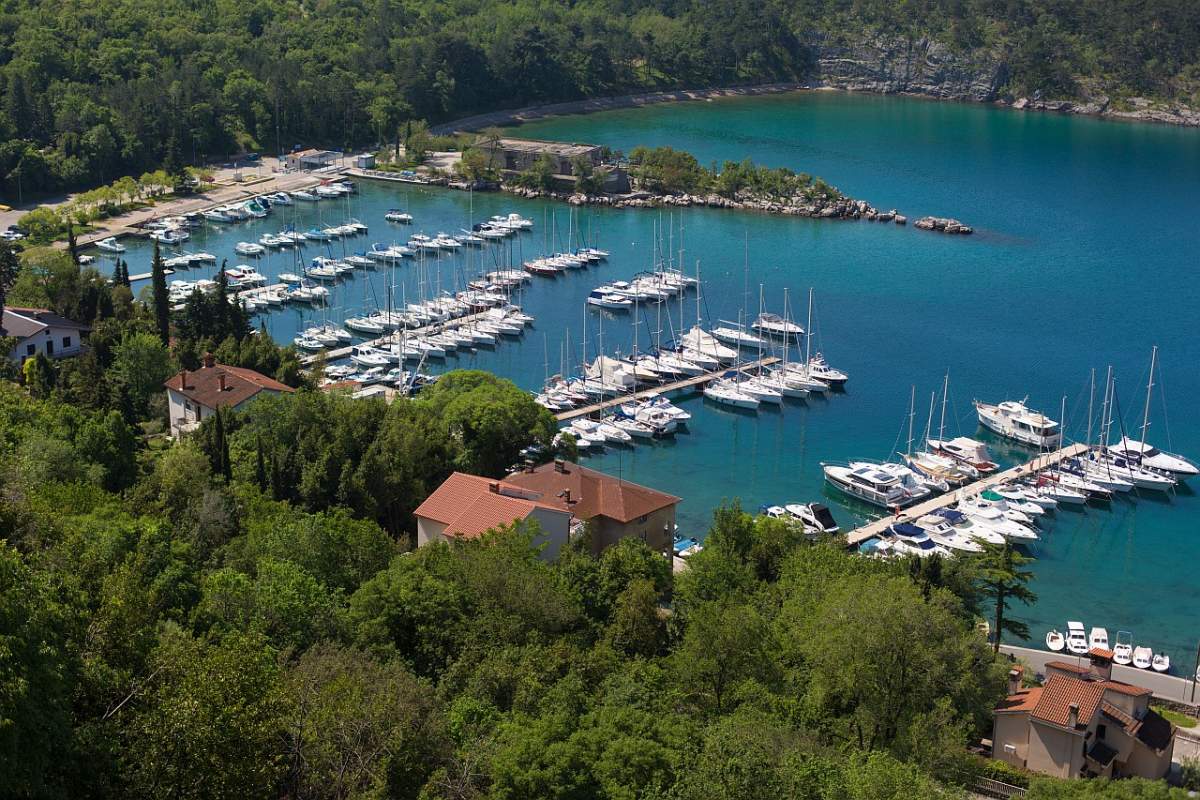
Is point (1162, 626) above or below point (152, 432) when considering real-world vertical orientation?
below

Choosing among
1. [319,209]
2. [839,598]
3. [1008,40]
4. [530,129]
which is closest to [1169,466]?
[839,598]

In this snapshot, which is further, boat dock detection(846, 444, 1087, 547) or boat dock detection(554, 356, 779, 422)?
boat dock detection(554, 356, 779, 422)

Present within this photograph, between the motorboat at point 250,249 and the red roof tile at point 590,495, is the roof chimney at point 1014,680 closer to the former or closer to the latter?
the red roof tile at point 590,495

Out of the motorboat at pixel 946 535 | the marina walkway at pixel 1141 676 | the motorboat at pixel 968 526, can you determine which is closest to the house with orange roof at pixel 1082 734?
the marina walkway at pixel 1141 676

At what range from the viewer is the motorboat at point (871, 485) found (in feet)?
145

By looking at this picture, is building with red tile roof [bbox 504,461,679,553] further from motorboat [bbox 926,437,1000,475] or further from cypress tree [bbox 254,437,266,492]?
motorboat [bbox 926,437,1000,475]

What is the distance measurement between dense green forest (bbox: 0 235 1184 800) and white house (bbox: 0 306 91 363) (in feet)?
14.7

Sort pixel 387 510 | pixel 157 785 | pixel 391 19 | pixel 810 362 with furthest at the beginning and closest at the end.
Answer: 1. pixel 391 19
2. pixel 810 362
3. pixel 387 510
4. pixel 157 785

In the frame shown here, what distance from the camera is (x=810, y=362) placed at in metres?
55.0

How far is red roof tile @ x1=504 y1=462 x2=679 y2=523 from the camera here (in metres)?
31.8

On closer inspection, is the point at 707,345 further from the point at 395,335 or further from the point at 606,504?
the point at 606,504

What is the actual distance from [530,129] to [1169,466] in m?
72.7

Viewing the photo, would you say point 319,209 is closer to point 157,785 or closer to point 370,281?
point 370,281

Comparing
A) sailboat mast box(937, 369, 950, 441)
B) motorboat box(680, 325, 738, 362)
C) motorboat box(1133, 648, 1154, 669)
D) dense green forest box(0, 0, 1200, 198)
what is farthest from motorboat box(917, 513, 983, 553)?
dense green forest box(0, 0, 1200, 198)
